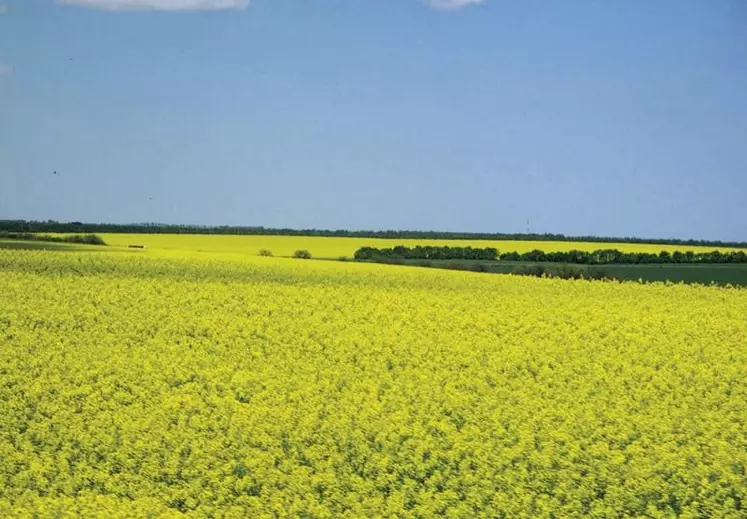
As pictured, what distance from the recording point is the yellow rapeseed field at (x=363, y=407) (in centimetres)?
1018

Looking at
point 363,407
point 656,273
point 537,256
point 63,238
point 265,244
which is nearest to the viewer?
point 363,407

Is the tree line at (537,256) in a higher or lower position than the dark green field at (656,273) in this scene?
higher

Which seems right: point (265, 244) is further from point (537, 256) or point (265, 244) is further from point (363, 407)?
point (363, 407)

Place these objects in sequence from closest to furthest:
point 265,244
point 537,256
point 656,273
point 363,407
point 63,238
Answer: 1. point 363,407
2. point 656,273
3. point 63,238
4. point 537,256
5. point 265,244

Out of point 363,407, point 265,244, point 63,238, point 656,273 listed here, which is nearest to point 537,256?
point 656,273

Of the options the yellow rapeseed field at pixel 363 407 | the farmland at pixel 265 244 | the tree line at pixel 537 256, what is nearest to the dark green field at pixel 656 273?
the tree line at pixel 537 256

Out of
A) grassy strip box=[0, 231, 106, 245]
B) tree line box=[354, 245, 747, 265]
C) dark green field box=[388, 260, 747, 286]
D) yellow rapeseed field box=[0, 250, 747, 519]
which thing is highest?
tree line box=[354, 245, 747, 265]

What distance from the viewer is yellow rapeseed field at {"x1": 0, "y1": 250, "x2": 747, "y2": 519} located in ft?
33.4

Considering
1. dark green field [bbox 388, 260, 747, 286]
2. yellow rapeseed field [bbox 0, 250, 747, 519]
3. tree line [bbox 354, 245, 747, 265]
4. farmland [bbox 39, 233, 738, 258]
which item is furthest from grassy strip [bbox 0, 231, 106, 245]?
Result: yellow rapeseed field [bbox 0, 250, 747, 519]

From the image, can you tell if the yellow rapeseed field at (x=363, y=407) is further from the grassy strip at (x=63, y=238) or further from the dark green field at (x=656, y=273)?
the grassy strip at (x=63, y=238)

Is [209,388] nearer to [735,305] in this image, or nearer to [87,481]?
[87,481]

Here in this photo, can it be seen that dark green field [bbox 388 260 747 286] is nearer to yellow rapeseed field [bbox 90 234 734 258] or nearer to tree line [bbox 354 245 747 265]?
tree line [bbox 354 245 747 265]

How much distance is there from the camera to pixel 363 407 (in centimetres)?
1248

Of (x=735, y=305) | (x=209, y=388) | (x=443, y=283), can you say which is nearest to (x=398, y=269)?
(x=443, y=283)
